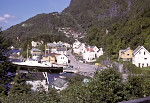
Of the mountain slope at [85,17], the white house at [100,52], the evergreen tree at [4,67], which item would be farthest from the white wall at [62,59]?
the mountain slope at [85,17]

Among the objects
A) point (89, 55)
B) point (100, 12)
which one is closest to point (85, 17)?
point (100, 12)

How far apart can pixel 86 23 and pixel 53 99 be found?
190 feet

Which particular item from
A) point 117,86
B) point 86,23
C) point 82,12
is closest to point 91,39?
point 117,86

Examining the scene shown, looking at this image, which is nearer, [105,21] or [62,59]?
[62,59]

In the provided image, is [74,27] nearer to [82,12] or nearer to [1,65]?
[82,12]

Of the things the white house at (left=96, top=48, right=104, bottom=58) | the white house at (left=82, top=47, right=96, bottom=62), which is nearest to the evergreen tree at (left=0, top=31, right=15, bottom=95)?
the white house at (left=82, top=47, right=96, bottom=62)

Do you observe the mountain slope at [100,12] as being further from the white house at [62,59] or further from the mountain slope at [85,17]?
the white house at [62,59]

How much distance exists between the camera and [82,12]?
67.8m

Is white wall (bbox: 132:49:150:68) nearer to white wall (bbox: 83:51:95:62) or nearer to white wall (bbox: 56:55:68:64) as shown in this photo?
white wall (bbox: 83:51:95:62)

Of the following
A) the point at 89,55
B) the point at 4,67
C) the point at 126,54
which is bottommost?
the point at 4,67

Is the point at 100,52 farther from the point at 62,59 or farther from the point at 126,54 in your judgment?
the point at 126,54

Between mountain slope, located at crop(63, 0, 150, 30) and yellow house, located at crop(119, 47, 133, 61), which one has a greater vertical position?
mountain slope, located at crop(63, 0, 150, 30)

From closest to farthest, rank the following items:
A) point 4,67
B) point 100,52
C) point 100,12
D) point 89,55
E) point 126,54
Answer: point 4,67 < point 126,54 < point 89,55 < point 100,52 < point 100,12

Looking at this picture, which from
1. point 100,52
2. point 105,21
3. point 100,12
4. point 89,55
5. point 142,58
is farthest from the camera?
point 100,12
